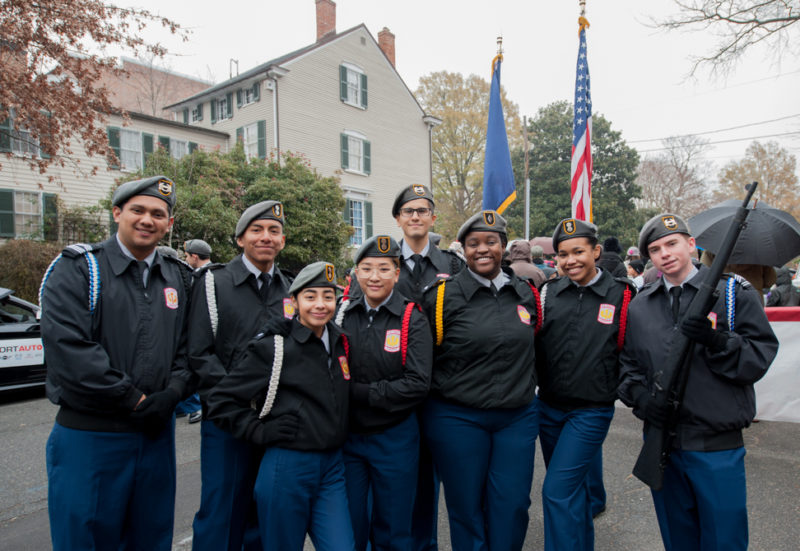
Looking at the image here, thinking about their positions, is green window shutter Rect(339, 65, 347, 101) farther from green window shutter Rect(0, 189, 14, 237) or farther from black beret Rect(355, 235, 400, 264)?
black beret Rect(355, 235, 400, 264)

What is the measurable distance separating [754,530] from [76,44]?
43.2 ft

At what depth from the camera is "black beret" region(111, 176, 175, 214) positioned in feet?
8.66

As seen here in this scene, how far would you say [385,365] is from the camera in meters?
2.87

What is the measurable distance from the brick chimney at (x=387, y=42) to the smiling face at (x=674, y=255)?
2448 cm

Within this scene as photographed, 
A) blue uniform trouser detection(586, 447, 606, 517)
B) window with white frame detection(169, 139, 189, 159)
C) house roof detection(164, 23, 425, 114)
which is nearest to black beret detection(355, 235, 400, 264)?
blue uniform trouser detection(586, 447, 606, 517)

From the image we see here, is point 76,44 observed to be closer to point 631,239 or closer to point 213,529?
point 213,529

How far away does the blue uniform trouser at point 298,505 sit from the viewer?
2.47 metres

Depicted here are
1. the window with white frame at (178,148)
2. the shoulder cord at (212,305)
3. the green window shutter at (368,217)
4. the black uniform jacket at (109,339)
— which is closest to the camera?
the black uniform jacket at (109,339)

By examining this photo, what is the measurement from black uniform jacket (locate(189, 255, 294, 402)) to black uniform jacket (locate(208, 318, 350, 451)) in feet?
0.70

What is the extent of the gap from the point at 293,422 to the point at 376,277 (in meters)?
0.92

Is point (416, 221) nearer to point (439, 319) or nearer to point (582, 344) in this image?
point (439, 319)

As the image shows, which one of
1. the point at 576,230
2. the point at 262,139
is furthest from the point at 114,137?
the point at 576,230

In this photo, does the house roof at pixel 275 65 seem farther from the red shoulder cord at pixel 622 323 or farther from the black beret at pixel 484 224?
the red shoulder cord at pixel 622 323

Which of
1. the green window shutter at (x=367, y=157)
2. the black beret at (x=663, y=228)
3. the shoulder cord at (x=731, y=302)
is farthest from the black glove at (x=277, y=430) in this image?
the green window shutter at (x=367, y=157)
